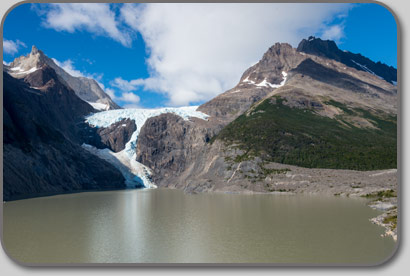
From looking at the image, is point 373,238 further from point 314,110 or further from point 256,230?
point 314,110

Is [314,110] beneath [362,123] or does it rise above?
above

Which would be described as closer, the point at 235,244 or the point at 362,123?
the point at 235,244

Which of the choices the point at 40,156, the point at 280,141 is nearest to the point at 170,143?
the point at 280,141

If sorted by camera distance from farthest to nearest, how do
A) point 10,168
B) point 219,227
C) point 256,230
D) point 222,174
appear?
1. point 222,174
2. point 10,168
3. point 219,227
4. point 256,230

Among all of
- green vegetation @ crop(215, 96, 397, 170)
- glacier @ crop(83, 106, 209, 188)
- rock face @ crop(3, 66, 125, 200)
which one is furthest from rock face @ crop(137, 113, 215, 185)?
green vegetation @ crop(215, 96, 397, 170)

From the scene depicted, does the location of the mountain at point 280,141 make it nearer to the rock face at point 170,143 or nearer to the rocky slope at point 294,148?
the rocky slope at point 294,148

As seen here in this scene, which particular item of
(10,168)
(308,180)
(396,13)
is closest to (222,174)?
(308,180)
